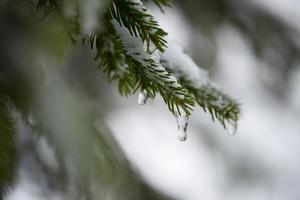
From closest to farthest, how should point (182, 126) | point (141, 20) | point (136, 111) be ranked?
point (141, 20) < point (182, 126) < point (136, 111)

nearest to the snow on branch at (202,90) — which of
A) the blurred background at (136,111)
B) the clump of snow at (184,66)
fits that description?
the clump of snow at (184,66)

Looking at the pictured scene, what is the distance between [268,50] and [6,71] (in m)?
1.30

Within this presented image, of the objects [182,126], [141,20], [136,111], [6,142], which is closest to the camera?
[141,20]

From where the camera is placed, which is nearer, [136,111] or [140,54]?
[140,54]

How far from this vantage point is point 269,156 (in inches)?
201

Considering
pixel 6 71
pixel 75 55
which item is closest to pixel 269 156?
pixel 75 55

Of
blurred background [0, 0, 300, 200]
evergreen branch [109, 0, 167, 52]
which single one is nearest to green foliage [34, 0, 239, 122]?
evergreen branch [109, 0, 167, 52]

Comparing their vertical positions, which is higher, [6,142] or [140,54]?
[140,54]

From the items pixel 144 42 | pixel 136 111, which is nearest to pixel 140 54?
pixel 144 42

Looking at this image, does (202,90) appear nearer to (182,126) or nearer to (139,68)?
(182,126)

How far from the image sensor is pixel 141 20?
0.76 m

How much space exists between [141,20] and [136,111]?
2569mm

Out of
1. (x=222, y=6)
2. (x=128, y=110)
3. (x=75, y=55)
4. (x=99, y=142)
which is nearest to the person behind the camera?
(x=99, y=142)

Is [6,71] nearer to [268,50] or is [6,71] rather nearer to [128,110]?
[268,50]
